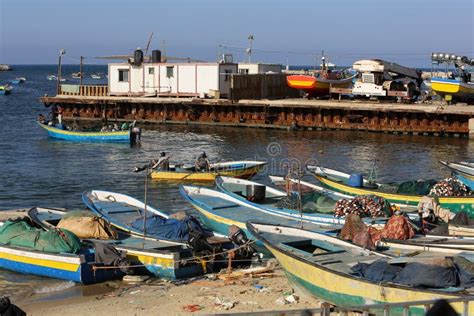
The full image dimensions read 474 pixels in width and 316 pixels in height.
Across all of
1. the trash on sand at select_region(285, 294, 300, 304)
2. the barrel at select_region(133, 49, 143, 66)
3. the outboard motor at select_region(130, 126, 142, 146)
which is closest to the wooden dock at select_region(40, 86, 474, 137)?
the barrel at select_region(133, 49, 143, 66)

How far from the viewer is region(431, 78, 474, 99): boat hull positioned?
53.3 m

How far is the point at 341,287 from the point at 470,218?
20.2 feet

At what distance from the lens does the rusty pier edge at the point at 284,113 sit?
4912 centimetres

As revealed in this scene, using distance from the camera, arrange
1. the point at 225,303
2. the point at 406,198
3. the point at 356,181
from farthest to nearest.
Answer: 1. the point at 356,181
2. the point at 406,198
3. the point at 225,303

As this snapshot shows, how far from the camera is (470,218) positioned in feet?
63.0

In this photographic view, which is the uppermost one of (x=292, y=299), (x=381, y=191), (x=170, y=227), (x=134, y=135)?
(x=381, y=191)

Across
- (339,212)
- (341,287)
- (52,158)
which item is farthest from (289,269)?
(52,158)

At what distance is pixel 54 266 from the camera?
18000 millimetres

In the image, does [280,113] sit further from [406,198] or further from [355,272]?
[355,272]

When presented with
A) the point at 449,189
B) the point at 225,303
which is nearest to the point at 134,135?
the point at 449,189

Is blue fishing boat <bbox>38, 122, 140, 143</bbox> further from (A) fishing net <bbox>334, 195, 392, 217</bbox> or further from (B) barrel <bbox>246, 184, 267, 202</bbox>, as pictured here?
(A) fishing net <bbox>334, 195, 392, 217</bbox>

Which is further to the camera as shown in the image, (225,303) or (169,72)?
(169,72)

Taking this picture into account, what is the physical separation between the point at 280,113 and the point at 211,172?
23063 mm

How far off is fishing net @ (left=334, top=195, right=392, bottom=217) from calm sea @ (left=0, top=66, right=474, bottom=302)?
791 centimetres
